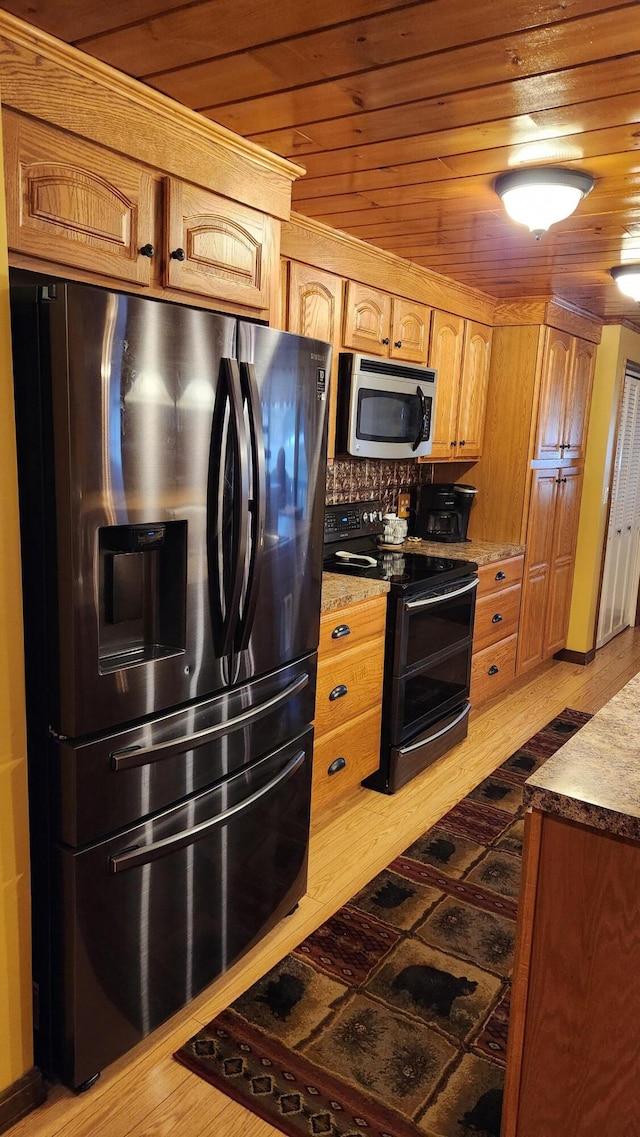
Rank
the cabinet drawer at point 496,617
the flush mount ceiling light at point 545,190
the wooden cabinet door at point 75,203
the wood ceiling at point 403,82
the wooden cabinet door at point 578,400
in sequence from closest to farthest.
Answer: the wood ceiling at point 403,82, the wooden cabinet door at point 75,203, the flush mount ceiling light at point 545,190, the cabinet drawer at point 496,617, the wooden cabinet door at point 578,400

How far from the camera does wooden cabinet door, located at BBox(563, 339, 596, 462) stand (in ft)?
15.1

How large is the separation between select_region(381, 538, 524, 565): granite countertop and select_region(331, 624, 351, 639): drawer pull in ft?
3.57

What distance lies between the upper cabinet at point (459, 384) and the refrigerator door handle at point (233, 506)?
2.16m

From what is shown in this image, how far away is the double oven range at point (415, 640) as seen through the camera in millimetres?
3150

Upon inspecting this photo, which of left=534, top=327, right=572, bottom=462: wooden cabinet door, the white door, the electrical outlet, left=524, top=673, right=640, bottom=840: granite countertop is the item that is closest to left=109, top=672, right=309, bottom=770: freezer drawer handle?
left=524, top=673, right=640, bottom=840: granite countertop

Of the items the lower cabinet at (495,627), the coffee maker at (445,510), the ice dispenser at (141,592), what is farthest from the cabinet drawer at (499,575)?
the ice dispenser at (141,592)

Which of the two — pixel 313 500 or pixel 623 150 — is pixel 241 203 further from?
pixel 623 150

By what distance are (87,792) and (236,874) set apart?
2.06 feet

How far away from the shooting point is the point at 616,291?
3893 millimetres

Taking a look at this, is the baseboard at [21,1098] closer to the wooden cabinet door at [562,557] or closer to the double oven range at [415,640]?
the double oven range at [415,640]

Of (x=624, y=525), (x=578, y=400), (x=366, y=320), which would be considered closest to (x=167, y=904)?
(x=366, y=320)

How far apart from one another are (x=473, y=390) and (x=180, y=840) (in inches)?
121

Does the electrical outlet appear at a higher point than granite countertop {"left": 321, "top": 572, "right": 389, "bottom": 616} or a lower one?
higher

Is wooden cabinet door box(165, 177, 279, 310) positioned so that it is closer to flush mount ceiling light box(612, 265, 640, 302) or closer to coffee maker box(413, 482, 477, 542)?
flush mount ceiling light box(612, 265, 640, 302)
